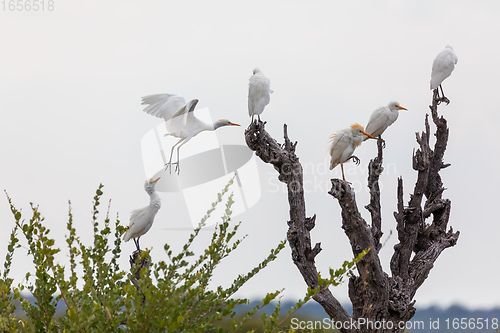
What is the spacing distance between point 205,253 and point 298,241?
10.3ft

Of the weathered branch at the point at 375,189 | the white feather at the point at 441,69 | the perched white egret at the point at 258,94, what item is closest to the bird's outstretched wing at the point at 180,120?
the perched white egret at the point at 258,94

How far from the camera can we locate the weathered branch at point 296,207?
5.50 m

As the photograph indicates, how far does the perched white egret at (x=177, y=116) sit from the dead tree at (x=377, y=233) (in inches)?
20.2

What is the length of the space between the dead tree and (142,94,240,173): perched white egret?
51cm

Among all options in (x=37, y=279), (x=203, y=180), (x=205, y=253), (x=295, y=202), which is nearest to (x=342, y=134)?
(x=295, y=202)

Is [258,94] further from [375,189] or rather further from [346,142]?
[375,189]

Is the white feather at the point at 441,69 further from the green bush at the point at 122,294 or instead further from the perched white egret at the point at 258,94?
the green bush at the point at 122,294

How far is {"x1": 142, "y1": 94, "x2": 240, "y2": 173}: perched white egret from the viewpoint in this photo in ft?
18.3

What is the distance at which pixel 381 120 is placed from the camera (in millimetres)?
6281

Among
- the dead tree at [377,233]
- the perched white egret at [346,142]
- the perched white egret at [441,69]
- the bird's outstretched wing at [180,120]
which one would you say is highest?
the perched white egret at [441,69]

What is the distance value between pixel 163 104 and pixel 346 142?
1.88 m

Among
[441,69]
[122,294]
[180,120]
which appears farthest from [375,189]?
[122,294]

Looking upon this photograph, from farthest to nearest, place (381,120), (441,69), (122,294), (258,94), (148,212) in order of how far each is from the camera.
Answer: (441,69) → (381,120) → (148,212) → (258,94) → (122,294)

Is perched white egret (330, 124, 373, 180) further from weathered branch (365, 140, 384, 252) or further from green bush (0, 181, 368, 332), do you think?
green bush (0, 181, 368, 332)
